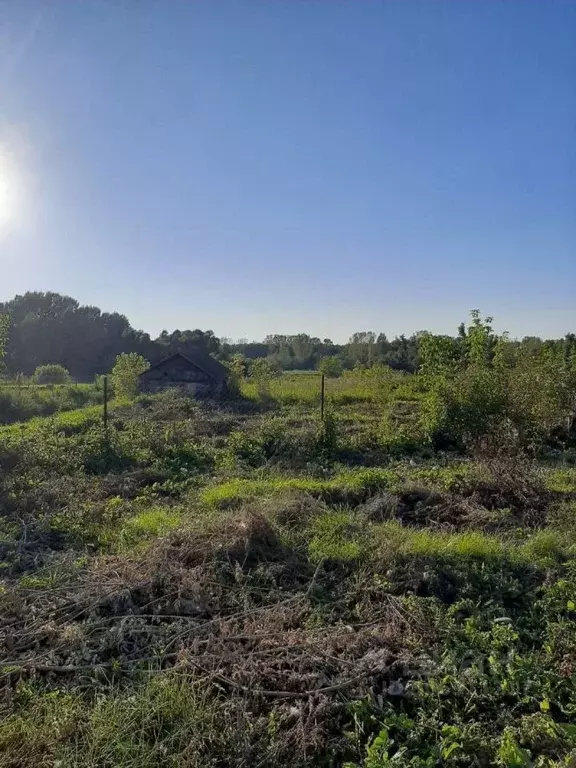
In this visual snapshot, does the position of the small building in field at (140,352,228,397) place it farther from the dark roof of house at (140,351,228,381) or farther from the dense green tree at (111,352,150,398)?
the dense green tree at (111,352,150,398)

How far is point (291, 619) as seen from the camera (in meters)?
3.17

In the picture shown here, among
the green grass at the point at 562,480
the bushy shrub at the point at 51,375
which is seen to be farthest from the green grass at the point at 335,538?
the bushy shrub at the point at 51,375

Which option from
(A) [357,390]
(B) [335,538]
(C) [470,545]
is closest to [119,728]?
(B) [335,538]

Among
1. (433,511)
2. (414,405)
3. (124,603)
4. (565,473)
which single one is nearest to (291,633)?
(124,603)

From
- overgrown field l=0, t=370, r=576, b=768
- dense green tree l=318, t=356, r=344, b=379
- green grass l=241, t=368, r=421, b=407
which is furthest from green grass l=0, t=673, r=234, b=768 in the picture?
dense green tree l=318, t=356, r=344, b=379

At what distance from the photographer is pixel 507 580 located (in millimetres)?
3547

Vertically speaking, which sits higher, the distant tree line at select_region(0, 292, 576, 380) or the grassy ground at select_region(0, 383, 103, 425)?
the distant tree line at select_region(0, 292, 576, 380)

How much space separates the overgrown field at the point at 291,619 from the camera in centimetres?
224

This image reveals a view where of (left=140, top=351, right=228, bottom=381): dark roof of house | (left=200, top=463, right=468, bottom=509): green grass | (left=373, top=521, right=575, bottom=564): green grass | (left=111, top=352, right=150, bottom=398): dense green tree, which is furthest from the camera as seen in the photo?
(left=140, top=351, right=228, bottom=381): dark roof of house

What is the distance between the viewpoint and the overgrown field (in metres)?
2.24

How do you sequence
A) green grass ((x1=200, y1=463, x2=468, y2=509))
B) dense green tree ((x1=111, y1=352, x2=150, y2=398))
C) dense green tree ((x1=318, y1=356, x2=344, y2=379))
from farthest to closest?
dense green tree ((x1=318, y1=356, x2=344, y2=379)), dense green tree ((x1=111, y1=352, x2=150, y2=398)), green grass ((x1=200, y1=463, x2=468, y2=509))

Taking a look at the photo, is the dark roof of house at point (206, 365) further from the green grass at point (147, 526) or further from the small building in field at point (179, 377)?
the green grass at point (147, 526)

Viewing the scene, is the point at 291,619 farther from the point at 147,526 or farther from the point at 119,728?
the point at 147,526

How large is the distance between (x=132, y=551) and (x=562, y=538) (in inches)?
144
